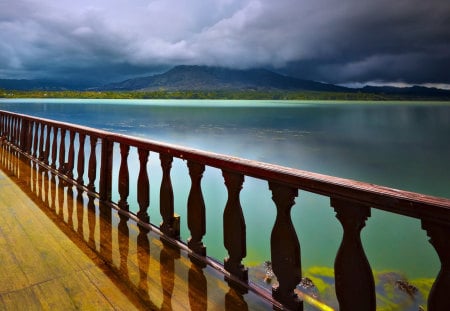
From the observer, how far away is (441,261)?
1.23 meters

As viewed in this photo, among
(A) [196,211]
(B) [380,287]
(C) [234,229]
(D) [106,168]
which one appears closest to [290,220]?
(C) [234,229]

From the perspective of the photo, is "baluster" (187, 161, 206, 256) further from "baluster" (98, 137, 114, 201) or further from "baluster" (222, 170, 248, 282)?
"baluster" (98, 137, 114, 201)

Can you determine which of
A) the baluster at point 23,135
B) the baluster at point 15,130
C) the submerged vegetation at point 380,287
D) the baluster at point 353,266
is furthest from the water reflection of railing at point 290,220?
the baluster at point 15,130

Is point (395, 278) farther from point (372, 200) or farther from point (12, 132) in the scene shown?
point (12, 132)

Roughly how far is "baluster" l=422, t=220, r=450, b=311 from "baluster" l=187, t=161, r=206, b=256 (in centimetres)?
149

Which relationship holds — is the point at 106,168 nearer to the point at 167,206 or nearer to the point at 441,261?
the point at 167,206

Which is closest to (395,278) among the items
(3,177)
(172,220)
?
(172,220)

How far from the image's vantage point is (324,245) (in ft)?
30.9

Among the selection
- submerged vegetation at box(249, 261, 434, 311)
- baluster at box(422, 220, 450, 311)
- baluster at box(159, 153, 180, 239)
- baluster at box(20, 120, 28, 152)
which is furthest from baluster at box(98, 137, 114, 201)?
baluster at box(20, 120, 28, 152)

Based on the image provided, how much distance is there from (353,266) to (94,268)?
68.3 inches

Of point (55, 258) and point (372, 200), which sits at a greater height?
point (372, 200)

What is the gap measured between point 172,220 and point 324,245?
24.8ft

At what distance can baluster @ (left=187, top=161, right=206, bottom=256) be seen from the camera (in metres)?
2.42

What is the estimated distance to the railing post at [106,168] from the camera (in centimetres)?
363
